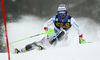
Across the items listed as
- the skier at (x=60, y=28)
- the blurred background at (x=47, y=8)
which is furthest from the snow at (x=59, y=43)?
the blurred background at (x=47, y=8)

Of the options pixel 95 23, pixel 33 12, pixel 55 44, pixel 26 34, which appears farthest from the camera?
pixel 33 12

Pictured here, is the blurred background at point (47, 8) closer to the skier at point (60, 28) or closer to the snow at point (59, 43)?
the snow at point (59, 43)

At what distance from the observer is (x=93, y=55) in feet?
9.52

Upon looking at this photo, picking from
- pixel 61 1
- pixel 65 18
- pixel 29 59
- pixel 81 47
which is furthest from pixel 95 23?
pixel 29 59

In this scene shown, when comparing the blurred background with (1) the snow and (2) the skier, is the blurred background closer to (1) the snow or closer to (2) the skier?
(1) the snow

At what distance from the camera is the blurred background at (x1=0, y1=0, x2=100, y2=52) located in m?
9.41

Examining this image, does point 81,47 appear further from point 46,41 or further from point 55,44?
point 46,41

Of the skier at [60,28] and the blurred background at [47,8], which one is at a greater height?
the blurred background at [47,8]

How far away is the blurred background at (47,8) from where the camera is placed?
30.9 ft

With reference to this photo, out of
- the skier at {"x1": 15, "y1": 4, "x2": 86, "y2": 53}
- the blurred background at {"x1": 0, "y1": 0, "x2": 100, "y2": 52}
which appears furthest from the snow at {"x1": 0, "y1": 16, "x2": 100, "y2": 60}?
the blurred background at {"x1": 0, "y1": 0, "x2": 100, "y2": 52}

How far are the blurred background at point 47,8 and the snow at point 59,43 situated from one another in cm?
49

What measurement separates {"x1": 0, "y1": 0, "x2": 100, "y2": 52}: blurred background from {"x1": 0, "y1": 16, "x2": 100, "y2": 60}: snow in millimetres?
485

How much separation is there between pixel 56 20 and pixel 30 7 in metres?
5.66

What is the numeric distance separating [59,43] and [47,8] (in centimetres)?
568
